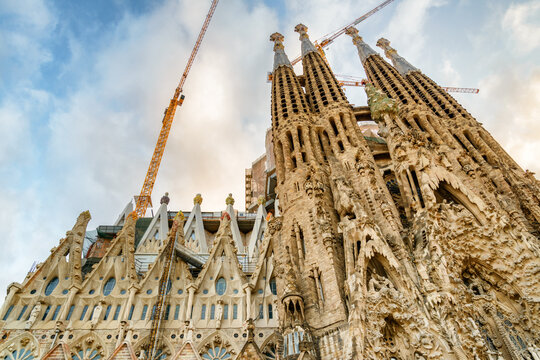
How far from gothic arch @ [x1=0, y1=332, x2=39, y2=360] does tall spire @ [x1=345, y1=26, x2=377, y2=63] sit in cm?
3370

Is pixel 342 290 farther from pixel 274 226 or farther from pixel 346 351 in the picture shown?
pixel 274 226

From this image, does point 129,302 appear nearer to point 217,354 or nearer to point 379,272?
point 217,354

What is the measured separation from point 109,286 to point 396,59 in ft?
103

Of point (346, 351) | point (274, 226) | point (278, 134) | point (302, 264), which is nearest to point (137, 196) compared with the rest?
point (278, 134)

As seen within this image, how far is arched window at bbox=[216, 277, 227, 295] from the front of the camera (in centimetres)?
1734

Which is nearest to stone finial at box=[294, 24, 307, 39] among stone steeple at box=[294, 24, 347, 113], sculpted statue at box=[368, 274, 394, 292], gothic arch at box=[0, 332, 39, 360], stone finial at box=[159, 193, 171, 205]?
stone steeple at box=[294, 24, 347, 113]

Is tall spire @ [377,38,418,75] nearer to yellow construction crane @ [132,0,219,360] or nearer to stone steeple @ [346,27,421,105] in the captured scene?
stone steeple @ [346,27,421,105]

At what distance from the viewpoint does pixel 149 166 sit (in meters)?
42.2

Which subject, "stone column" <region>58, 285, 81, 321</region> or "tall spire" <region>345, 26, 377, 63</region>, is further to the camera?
"tall spire" <region>345, 26, 377, 63</region>

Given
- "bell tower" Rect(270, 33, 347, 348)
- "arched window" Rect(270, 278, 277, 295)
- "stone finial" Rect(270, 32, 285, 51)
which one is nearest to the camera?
"bell tower" Rect(270, 33, 347, 348)

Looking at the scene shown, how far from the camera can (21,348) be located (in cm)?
1478

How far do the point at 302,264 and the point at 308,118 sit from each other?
37.2ft

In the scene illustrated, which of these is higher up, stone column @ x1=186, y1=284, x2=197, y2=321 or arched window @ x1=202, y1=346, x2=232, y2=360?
stone column @ x1=186, y1=284, x2=197, y2=321

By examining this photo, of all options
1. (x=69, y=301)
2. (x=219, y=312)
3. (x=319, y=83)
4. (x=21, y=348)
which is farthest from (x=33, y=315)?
(x=319, y=83)
